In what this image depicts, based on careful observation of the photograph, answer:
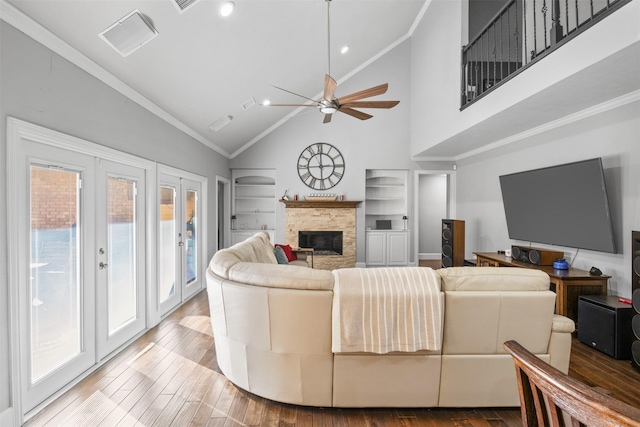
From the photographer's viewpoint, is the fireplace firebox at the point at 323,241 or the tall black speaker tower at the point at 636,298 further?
the fireplace firebox at the point at 323,241

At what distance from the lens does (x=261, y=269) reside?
2.21m

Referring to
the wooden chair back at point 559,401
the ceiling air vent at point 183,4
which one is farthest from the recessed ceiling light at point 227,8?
the wooden chair back at point 559,401

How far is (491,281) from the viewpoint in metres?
2.11

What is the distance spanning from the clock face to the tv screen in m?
3.48

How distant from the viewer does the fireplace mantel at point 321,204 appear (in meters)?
7.20

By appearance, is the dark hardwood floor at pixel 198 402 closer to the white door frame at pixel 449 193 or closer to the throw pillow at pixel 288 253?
the throw pillow at pixel 288 253

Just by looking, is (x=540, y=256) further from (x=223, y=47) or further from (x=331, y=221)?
(x=223, y=47)

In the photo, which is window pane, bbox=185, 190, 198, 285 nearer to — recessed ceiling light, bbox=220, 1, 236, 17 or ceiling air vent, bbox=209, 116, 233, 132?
ceiling air vent, bbox=209, 116, 233, 132

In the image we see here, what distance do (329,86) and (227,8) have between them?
116 cm

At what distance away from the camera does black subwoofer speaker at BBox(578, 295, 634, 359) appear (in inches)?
117

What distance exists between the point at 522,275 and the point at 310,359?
1471 millimetres

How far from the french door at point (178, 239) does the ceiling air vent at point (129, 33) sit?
63.0 inches

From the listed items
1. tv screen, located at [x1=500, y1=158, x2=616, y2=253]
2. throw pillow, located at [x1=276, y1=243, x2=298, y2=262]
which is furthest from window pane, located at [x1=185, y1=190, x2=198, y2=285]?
tv screen, located at [x1=500, y1=158, x2=616, y2=253]

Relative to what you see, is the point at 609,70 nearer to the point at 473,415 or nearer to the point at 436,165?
the point at 473,415
